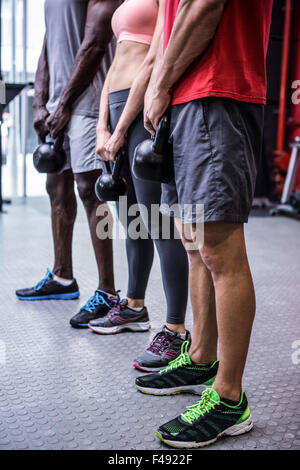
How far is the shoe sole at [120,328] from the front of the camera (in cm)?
169

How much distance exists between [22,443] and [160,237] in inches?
26.8

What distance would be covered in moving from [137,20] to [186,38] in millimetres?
568

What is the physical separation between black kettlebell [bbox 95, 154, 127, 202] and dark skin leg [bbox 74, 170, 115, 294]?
0.31m

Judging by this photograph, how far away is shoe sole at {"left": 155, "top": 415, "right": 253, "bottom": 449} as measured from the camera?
102cm

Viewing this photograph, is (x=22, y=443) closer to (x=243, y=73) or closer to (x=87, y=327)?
(x=87, y=327)

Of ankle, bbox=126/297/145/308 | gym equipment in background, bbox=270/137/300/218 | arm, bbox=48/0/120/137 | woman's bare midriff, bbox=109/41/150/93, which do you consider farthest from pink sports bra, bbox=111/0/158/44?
gym equipment in background, bbox=270/137/300/218

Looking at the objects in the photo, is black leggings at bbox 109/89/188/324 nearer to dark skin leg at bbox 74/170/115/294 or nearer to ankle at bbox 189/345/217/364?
ankle at bbox 189/345/217/364

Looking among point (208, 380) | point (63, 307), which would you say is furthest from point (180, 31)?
point (63, 307)

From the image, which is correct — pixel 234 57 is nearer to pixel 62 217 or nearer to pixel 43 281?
pixel 62 217

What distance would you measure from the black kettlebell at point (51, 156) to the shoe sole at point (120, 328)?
640mm

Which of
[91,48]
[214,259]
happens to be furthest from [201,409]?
[91,48]

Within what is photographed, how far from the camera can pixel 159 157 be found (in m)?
1.08

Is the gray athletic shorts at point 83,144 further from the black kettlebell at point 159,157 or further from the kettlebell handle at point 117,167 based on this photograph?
the black kettlebell at point 159,157

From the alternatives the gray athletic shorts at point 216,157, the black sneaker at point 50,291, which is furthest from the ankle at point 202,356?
the black sneaker at point 50,291
